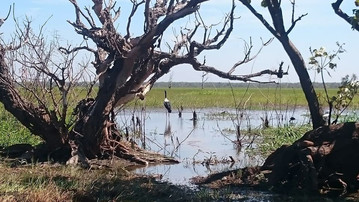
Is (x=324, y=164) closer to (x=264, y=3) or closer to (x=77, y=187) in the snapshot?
(x=264, y=3)

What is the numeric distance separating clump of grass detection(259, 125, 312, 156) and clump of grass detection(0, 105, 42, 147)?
572 centimetres

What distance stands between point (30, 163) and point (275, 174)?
4.88 meters

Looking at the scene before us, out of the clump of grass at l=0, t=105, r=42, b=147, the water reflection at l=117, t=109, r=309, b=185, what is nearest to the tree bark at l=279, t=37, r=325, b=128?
the water reflection at l=117, t=109, r=309, b=185

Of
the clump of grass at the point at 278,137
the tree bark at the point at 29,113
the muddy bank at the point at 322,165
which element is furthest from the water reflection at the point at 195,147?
the muddy bank at the point at 322,165

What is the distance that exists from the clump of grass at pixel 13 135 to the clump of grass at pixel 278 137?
5722 millimetres

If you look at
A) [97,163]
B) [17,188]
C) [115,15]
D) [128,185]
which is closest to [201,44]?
[115,15]

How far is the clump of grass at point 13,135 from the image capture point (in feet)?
43.9

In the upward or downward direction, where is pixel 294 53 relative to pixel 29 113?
upward

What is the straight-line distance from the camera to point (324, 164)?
8.80 meters

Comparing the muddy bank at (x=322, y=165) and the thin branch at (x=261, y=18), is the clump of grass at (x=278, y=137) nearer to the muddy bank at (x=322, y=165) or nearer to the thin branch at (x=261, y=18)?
the thin branch at (x=261, y=18)

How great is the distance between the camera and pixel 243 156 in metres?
14.2

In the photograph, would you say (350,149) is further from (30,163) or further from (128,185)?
(30,163)

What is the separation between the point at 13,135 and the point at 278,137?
704 centimetres

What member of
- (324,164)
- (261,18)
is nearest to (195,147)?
(261,18)
